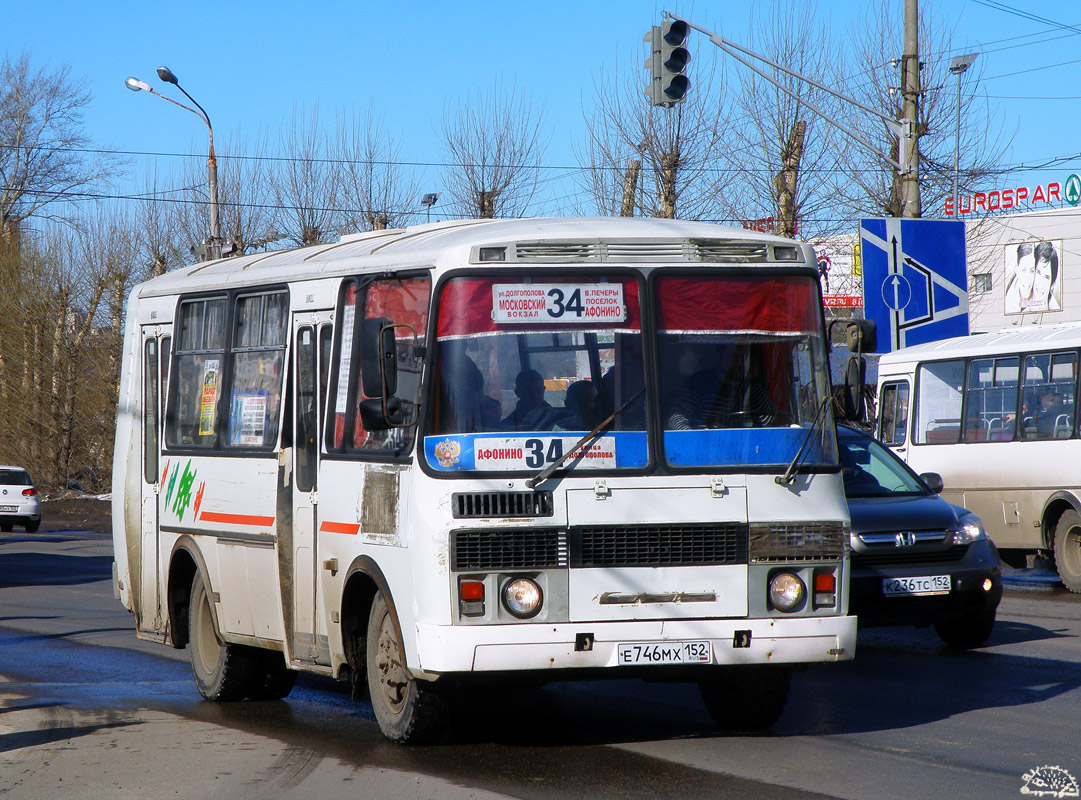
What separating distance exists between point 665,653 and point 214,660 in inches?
156

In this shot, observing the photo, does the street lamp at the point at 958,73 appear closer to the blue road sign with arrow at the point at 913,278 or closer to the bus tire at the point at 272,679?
the blue road sign with arrow at the point at 913,278

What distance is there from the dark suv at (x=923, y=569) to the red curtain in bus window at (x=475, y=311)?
4.50 m

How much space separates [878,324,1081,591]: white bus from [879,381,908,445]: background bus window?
0.5 inches

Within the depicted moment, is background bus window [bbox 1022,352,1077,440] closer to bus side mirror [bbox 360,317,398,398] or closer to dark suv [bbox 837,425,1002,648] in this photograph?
dark suv [bbox 837,425,1002,648]

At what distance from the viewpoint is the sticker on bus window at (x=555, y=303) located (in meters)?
7.47

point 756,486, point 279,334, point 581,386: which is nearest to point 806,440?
point 756,486

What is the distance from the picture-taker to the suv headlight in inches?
454

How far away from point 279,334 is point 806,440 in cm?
341

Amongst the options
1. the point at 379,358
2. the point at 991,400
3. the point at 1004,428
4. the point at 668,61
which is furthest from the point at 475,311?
the point at 991,400

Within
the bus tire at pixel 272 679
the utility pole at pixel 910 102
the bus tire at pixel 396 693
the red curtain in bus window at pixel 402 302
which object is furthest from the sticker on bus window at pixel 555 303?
the utility pole at pixel 910 102

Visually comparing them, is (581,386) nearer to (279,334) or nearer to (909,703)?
(279,334)

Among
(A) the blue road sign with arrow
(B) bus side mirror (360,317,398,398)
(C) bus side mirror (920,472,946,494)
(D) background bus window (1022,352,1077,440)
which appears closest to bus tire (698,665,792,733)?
(B) bus side mirror (360,317,398,398)

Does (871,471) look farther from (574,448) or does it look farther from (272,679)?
(574,448)

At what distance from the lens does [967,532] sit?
1159 cm
